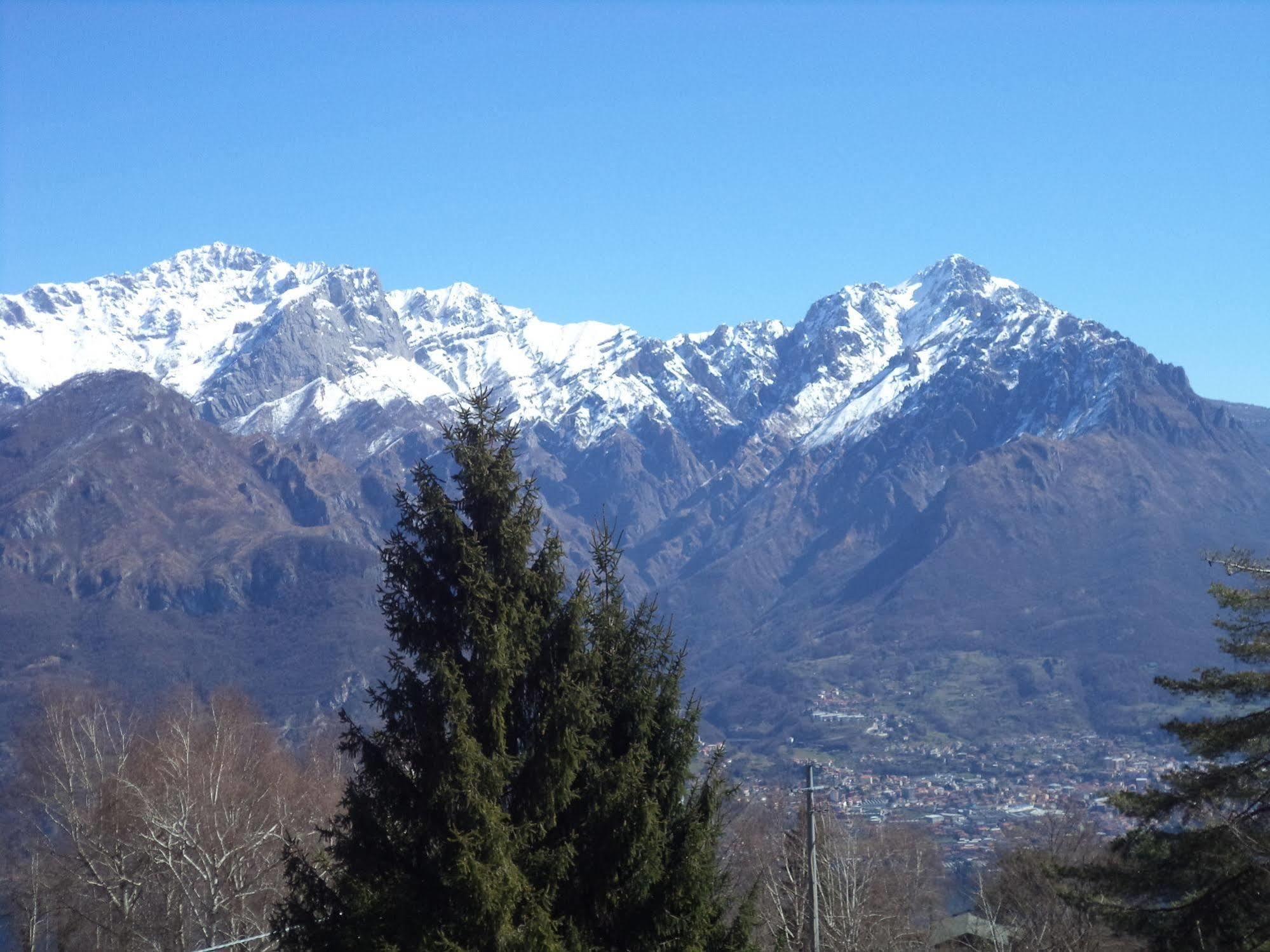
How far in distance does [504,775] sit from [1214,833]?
12.6 m

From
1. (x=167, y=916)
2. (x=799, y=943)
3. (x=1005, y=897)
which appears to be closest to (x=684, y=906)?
(x=799, y=943)

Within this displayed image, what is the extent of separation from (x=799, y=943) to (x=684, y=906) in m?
15.3

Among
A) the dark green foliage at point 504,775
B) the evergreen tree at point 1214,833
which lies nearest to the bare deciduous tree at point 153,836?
the dark green foliage at point 504,775

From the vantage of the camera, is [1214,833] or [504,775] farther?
[1214,833]

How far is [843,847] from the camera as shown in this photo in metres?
48.2

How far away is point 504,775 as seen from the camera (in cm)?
1753

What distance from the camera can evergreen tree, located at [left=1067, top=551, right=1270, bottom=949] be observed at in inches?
839

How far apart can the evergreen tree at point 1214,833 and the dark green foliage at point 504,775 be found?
8621mm

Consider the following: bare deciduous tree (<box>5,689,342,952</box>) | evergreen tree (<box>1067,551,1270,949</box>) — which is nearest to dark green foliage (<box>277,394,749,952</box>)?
evergreen tree (<box>1067,551,1270,949</box>)

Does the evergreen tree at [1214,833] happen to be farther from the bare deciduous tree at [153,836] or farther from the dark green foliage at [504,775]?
the bare deciduous tree at [153,836]

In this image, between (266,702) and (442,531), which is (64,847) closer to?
(442,531)

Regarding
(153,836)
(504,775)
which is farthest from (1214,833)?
(153,836)

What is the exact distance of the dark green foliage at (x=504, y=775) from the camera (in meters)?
17.0

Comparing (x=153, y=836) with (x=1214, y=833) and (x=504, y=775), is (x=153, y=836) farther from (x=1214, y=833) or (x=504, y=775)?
(x=1214, y=833)
